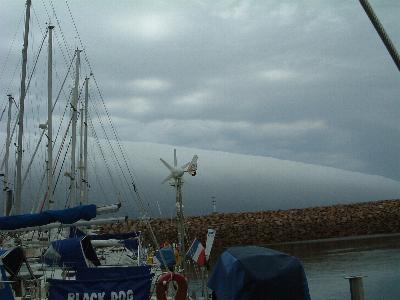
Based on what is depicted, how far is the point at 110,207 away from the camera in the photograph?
16.6 meters

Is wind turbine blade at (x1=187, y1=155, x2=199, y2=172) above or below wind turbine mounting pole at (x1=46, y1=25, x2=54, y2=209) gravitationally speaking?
below

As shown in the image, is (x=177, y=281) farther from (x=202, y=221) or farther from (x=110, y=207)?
(x=202, y=221)

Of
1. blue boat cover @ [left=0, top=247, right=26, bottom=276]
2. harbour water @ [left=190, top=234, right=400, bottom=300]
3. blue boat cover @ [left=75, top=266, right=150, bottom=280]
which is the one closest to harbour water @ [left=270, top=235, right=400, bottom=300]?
harbour water @ [left=190, top=234, right=400, bottom=300]

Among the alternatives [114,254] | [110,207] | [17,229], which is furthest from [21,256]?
[114,254]

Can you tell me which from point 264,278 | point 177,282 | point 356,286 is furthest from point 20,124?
point 356,286

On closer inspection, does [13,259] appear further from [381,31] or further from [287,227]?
[287,227]

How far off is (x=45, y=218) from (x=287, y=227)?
5557 centimetres

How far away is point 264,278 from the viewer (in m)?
11.2

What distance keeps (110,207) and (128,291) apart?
4.95 m

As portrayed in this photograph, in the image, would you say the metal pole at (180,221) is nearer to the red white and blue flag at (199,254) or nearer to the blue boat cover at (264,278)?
the red white and blue flag at (199,254)

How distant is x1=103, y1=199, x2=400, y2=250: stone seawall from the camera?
6606 cm

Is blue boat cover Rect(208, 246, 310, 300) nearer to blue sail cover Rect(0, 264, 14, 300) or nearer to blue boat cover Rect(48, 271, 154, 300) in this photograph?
blue boat cover Rect(48, 271, 154, 300)

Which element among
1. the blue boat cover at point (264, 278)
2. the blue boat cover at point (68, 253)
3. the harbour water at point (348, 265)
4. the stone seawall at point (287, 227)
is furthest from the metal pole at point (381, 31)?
the stone seawall at point (287, 227)

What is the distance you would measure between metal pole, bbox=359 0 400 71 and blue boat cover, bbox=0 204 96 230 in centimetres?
1091
